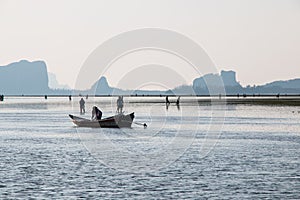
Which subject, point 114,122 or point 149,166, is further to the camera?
point 114,122

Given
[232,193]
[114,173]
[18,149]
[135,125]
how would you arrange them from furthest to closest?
[135,125] → [18,149] → [114,173] → [232,193]

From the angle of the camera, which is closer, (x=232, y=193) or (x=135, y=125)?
(x=232, y=193)

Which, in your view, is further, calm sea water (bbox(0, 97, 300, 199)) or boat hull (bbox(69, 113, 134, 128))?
boat hull (bbox(69, 113, 134, 128))

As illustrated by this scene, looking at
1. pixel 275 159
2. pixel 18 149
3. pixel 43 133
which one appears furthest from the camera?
pixel 43 133

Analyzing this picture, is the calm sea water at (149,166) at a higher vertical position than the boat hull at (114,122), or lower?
lower

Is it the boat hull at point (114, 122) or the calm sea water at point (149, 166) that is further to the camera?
the boat hull at point (114, 122)

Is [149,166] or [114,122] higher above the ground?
[114,122]

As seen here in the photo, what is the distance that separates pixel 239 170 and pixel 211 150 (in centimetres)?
1054

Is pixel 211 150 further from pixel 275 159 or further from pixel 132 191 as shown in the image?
pixel 132 191

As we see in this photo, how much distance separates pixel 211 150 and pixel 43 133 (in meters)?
20.8

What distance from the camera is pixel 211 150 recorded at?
141 feet

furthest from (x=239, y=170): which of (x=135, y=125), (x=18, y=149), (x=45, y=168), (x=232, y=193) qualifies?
(x=135, y=125)

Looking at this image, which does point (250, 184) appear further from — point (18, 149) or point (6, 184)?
point (18, 149)

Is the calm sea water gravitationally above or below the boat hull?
below
